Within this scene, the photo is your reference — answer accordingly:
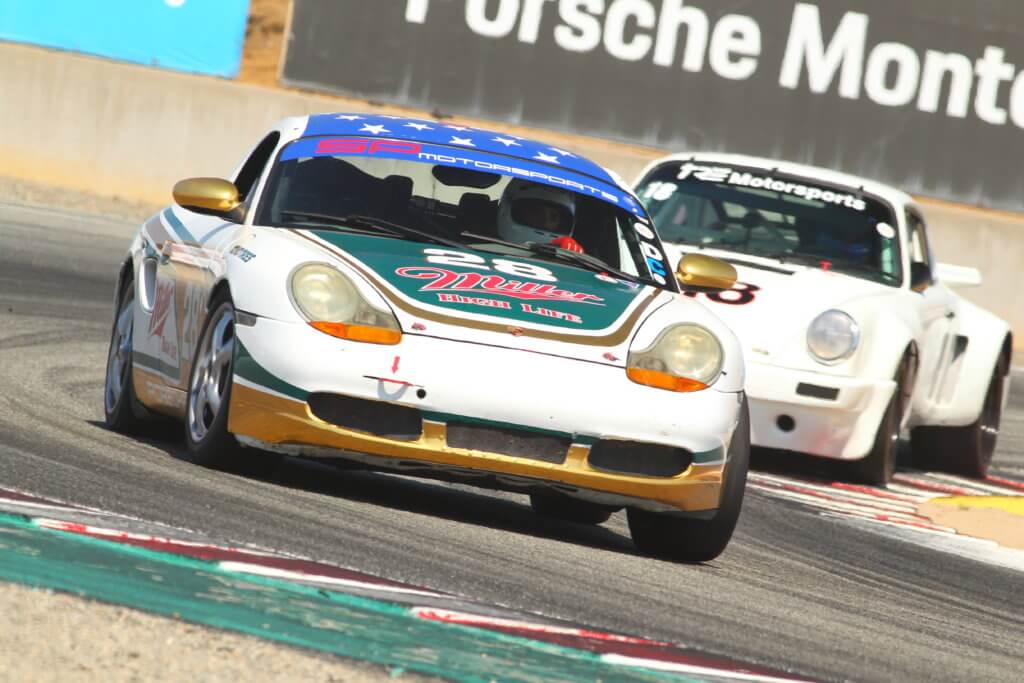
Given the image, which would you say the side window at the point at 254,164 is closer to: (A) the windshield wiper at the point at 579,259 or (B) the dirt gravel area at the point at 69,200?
(A) the windshield wiper at the point at 579,259

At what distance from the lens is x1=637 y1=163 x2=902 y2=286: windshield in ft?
34.0

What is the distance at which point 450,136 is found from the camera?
770cm

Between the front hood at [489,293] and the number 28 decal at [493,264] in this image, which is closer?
the front hood at [489,293]

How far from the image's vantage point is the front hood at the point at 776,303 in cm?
943

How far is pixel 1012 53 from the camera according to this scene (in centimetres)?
1973

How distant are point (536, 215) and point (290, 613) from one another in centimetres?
312

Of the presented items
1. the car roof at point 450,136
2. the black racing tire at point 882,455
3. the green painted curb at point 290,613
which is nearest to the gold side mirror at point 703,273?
the car roof at point 450,136

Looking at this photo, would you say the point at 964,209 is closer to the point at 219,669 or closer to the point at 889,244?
the point at 889,244

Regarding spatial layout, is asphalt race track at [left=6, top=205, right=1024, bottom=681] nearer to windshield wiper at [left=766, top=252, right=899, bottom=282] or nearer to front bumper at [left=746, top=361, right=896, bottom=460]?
front bumper at [left=746, top=361, right=896, bottom=460]

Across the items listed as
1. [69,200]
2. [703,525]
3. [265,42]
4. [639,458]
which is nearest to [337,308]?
[639,458]

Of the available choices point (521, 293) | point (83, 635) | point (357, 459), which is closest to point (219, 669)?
point (83, 635)

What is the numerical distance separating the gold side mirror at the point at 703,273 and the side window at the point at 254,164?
155cm

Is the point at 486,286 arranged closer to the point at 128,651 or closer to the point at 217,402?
the point at 217,402

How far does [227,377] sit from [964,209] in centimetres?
1437
